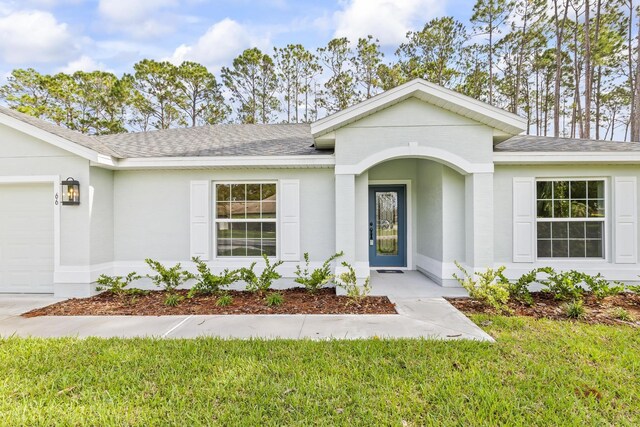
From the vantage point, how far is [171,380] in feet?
10.8

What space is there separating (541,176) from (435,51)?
54.4ft

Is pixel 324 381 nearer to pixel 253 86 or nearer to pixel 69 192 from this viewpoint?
pixel 69 192

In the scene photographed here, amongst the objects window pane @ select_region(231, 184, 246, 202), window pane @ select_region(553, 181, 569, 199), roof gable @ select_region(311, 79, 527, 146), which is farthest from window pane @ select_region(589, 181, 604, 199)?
window pane @ select_region(231, 184, 246, 202)

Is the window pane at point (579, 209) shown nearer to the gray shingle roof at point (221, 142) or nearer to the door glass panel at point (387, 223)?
the door glass panel at point (387, 223)

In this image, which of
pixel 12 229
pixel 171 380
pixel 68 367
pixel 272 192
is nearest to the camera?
pixel 171 380

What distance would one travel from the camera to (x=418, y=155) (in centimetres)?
671

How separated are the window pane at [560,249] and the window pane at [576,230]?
0.22m

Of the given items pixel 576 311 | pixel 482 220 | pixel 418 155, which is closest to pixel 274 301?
pixel 418 155

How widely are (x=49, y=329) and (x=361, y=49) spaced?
22.5 m

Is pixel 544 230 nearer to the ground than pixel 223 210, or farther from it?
nearer to the ground

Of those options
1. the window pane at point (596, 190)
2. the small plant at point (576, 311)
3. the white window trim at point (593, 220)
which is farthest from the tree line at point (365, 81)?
the small plant at point (576, 311)

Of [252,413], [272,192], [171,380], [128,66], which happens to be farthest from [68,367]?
[128,66]

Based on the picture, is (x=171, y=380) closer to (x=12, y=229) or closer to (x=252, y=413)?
(x=252, y=413)

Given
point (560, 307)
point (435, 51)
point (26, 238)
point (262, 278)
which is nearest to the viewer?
point (560, 307)
